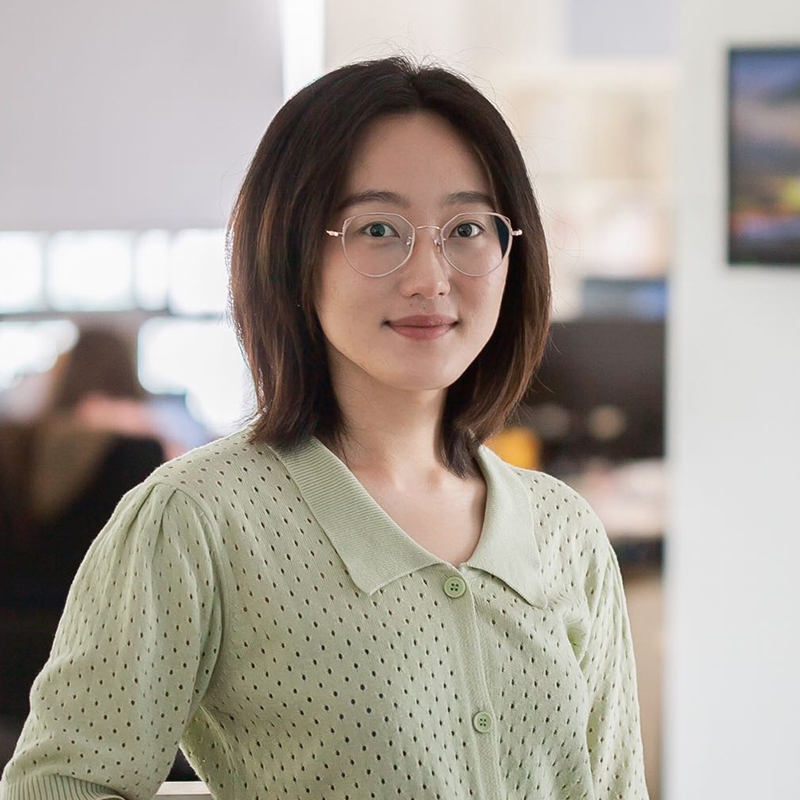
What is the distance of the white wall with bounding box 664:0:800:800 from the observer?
2814 mm

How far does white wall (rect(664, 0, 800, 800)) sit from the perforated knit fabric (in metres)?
1.84

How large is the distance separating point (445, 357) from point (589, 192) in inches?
74.4

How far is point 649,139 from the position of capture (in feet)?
9.20

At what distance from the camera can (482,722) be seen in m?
1.01

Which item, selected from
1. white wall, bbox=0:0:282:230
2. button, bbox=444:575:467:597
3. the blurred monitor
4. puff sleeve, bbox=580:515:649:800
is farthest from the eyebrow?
the blurred monitor

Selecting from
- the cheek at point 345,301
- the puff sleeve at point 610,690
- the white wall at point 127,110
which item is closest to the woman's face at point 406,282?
the cheek at point 345,301

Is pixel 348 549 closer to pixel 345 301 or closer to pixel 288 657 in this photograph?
pixel 288 657

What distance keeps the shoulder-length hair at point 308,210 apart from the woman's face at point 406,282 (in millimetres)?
18

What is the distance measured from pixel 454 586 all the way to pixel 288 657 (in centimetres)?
17

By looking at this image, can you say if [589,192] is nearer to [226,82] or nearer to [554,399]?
[554,399]

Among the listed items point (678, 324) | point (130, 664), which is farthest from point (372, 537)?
point (678, 324)

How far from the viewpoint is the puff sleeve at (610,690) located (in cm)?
119

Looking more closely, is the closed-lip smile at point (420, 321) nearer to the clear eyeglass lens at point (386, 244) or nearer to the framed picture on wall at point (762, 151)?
the clear eyeglass lens at point (386, 244)

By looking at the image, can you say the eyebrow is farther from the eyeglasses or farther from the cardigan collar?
the cardigan collar
